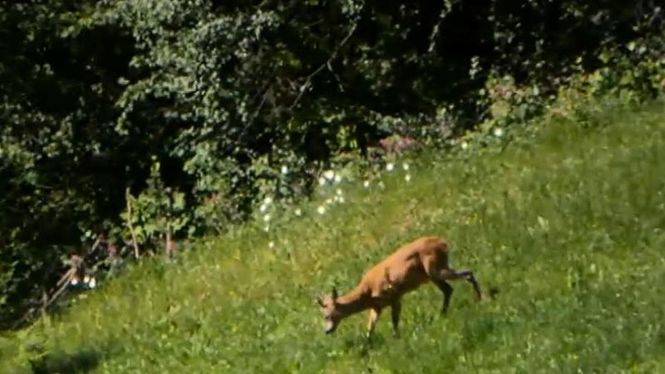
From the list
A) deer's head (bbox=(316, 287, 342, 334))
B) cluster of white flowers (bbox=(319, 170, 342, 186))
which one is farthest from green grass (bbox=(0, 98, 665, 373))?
cluster of white flowers (bbox=(319, 170, 342, 186))

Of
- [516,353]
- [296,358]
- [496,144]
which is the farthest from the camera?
[496,144]

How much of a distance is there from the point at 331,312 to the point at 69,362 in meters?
3.18

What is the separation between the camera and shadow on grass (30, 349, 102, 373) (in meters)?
12.8

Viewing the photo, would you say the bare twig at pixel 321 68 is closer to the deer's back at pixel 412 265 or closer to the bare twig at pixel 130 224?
the bare twig at pixel 130 224

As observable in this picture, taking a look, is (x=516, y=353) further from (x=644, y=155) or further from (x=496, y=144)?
(x=496, y=144)

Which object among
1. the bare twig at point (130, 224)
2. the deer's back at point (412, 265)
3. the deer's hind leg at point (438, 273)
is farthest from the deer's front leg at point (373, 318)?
the bare twig at point (130, 224)

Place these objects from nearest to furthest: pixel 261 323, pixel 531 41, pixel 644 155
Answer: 1. pixel 261 323
2. pixel 644 155
3. pixel 531 41

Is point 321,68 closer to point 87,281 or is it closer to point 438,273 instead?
point 87,281

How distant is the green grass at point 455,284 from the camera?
9812mm

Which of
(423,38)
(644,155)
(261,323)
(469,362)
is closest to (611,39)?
(423,38)

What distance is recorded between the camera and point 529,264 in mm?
11289

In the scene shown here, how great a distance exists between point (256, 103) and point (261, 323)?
7.56 m

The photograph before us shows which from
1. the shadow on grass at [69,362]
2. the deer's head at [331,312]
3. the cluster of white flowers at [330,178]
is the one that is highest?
the cluster of white flowers at [330,178]

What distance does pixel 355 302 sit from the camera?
10625mm
